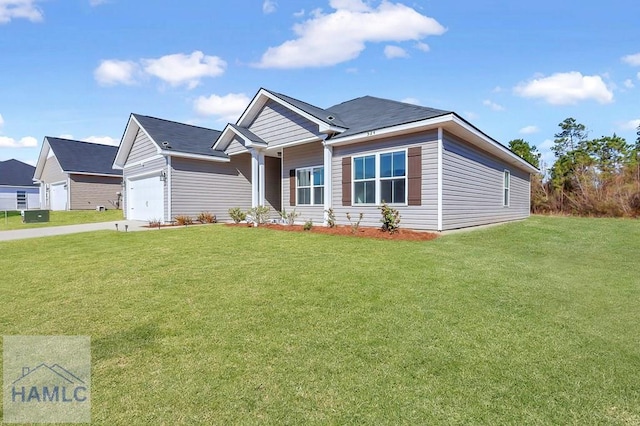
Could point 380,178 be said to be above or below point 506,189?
above

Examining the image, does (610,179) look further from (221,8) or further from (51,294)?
(51,294)

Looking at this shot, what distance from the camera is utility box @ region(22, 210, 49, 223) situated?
1731 centimetres

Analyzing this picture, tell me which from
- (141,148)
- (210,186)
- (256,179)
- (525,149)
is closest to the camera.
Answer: (256,179)

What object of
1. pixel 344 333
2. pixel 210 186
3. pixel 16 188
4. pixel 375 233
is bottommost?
pixel 344 333

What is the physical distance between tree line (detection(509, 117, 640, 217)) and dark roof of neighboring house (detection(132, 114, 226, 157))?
22.6 metres

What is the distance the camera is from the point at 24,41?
34.6 ft

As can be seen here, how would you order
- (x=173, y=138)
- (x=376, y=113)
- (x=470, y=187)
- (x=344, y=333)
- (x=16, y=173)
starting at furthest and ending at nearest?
1. (x=16, y=173)
2. (x=173, y=138)
3. (x=376, y=113)
4. (x=470, y=187)
5. (x=344, y=333)

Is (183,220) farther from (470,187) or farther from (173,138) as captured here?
(470,187)

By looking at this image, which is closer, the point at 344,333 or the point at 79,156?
the point at 344,333

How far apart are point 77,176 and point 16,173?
19584 mm

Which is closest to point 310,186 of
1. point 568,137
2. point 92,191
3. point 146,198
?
point 146,198

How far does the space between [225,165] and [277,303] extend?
45.1 feet

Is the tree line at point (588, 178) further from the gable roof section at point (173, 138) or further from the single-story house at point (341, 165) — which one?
the gable roof section at point (173, 138)

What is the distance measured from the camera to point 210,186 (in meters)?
16.2
